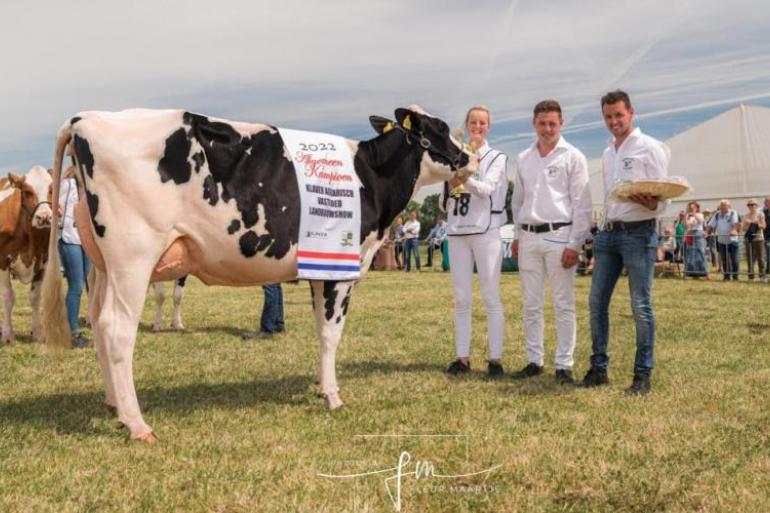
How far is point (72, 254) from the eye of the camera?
9.21 m

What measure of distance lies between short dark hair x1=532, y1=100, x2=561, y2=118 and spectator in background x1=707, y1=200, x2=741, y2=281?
1398 cm

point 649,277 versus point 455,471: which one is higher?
point 649,277

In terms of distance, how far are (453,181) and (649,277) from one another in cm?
193

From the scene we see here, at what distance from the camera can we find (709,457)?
4.59 m

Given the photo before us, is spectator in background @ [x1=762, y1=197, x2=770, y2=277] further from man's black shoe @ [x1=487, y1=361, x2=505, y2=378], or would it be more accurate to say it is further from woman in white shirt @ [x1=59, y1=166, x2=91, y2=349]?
woman in white shirt @ [x1=59, y1=166, x2=91, y2=349]

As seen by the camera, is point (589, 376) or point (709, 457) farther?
point (589, 376)

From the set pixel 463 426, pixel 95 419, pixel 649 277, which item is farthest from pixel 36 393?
pixel 649 277

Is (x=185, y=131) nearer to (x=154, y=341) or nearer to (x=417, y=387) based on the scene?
(x=417, y=387)

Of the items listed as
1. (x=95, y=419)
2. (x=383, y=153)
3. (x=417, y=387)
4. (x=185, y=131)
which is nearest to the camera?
(x=185, y=131)

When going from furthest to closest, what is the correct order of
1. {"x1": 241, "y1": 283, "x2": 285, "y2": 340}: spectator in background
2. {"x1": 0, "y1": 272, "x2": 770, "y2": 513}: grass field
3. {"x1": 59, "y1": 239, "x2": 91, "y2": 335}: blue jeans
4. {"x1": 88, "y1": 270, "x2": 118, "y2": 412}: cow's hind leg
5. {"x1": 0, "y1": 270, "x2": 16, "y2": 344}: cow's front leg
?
{"x1": 241, "y1": 283, "x2": 285, "y2": 340}: spectator in background, {"x1": 0, "y1": 270, "x2": 16, "y2": 344}: cow's front leg, {"x1": 59, "y1": 239, "x2": 91, "y2": 335}: blue jeans, {"x1": 88, "y1": 270, "x2": 118, "y2": 412}: cow's hind leg, {"x1": 0, "y1": 272, "x2": 770, "y2": 513}: grass field

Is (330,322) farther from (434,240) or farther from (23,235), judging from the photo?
(434,240)

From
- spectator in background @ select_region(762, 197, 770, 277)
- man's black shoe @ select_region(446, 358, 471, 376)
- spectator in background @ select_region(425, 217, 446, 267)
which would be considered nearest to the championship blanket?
man's black shoe @ select_region(446, 358, 471, 376)

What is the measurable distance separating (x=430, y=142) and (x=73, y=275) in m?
5.42

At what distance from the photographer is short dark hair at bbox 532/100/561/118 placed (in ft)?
22.3
